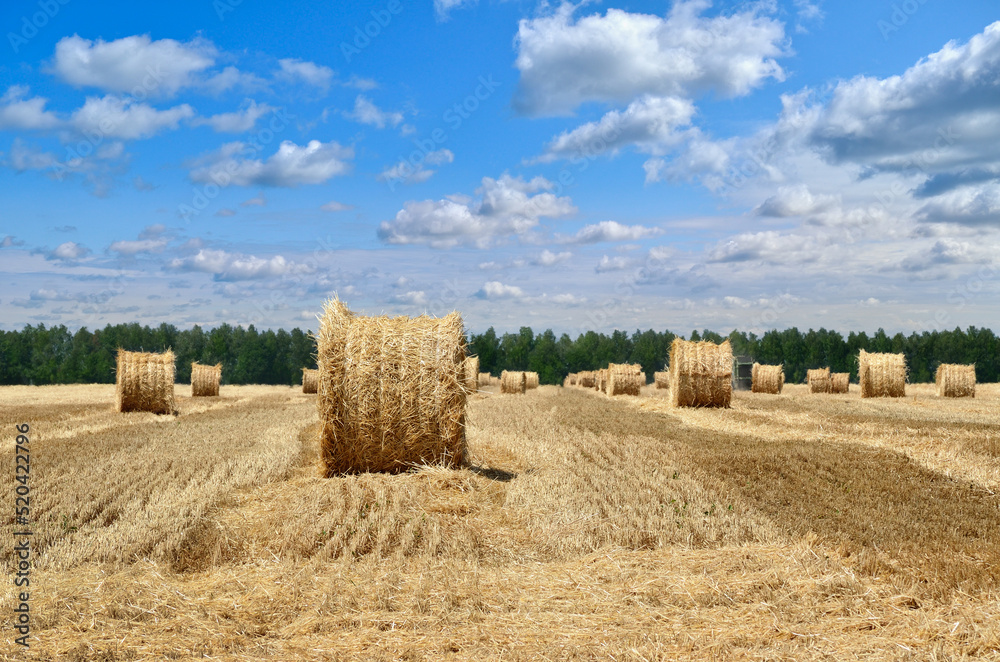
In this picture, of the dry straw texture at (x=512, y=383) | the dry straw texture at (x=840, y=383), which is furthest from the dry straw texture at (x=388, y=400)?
the dry straw texture at (x=840, y=383)

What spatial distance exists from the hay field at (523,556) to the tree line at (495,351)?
5174cm

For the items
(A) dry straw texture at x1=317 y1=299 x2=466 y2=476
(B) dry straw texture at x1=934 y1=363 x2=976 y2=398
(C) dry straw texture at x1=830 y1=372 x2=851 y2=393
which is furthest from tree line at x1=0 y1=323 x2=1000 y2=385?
(A) dry straw texture at x1=317 y1=299 x2=466 y2=476

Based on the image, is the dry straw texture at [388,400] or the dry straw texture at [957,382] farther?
the dry straw texture at [957,382]

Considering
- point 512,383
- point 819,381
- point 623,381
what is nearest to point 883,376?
point 819,381

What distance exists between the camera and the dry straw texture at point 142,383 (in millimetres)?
19484

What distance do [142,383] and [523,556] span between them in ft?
54.6

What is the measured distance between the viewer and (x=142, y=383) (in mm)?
19500

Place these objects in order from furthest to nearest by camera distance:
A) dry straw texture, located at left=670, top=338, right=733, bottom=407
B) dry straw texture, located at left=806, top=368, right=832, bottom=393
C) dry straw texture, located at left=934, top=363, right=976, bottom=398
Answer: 1. dry straw texture, located at left=806, top=368, right=832, bottom=393
2. dry straw texture, located at left=934, top=363, right=976, bottom=398
3. dry straw texture, located at left=670, top=338, right=733, bottom=407

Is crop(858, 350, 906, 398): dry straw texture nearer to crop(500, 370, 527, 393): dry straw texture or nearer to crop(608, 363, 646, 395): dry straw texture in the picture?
crop(608, 363, 646, 395): dry straw texture

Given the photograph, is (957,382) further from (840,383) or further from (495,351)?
(495,351)

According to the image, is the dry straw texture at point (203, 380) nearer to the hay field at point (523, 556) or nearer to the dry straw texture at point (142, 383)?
the dry straw texture at point (142, 383)

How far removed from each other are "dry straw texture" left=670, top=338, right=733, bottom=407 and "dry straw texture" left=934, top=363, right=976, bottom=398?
12403 millimetres

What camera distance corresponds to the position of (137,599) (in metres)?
5.04

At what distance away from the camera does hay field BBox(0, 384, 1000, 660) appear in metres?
4.49
